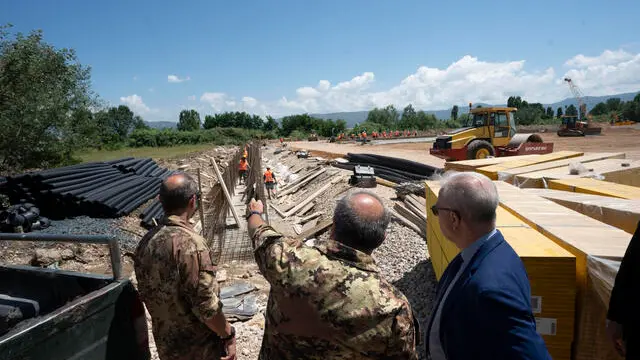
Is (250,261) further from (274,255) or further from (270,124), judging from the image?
(270,124)

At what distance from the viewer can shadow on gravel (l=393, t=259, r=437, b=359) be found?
4805 mm

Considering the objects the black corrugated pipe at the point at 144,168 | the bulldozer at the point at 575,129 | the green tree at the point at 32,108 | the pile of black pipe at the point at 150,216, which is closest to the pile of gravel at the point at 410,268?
the pile of black pipe at the point at 150,216

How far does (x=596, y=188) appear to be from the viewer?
442 cm

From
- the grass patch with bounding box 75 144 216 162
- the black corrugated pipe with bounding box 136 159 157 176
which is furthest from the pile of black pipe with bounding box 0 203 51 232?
the grass patch with bounding box 75 144 216 162

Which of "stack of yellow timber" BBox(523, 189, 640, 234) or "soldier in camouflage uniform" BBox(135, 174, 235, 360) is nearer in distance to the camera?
"soldier in camouflage uniform" BBox(135, 174, 235, 360)

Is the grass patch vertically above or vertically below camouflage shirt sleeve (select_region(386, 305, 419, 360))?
above

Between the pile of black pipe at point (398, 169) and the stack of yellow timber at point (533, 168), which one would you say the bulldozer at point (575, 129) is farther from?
the stack of yellow timber at point (533, 168)

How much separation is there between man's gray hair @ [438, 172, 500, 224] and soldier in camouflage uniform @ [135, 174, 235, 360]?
1.60 metres

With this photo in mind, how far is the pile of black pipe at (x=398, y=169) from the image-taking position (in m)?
12.9

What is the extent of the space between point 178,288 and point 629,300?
2.70 meters

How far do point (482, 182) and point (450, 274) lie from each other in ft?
1.88

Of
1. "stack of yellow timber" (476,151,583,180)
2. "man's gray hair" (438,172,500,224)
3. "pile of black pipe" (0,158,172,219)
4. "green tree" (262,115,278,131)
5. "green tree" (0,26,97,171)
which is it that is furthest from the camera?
"green tree" (262,115,278,131)

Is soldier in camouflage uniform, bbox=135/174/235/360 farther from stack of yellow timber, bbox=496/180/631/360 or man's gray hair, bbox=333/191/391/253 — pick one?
stack of yellow timber, bbox=496/180/631/360

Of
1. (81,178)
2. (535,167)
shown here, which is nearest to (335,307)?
(535,167)
